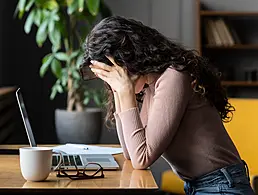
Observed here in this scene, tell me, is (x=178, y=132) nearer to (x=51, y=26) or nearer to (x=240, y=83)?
(x=51, y=26)

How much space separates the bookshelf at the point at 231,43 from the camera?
5016 mm

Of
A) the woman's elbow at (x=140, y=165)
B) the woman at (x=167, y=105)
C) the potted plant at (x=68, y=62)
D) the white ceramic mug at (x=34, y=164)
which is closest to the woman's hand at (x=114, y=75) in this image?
the woman at (x=167, y=105)

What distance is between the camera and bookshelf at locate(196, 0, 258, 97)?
502cm

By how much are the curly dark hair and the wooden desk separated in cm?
31

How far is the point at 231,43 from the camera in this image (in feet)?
16.5

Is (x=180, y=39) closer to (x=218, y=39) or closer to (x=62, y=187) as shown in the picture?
(x=218, y=39)

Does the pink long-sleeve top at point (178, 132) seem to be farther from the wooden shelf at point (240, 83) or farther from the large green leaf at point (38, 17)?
the wooden shelf at point (240, 83)

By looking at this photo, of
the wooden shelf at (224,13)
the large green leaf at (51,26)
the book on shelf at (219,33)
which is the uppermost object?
the large green leaf at (51,26)

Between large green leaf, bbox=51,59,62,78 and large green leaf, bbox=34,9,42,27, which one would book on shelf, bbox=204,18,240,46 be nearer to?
large green leaf, bbox=51,59,62,78

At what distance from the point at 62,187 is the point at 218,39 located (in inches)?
151

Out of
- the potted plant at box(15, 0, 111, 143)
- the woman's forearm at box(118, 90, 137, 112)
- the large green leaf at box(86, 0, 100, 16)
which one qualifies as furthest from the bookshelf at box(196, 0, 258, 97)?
the woman's forearm at box(118, 90, 137, 112)

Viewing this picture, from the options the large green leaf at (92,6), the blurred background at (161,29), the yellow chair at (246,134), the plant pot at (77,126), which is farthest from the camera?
the blurred background at (161,29)

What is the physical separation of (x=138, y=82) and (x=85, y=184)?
0.43 m

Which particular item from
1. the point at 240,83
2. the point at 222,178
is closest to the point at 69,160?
the point at 222,178
